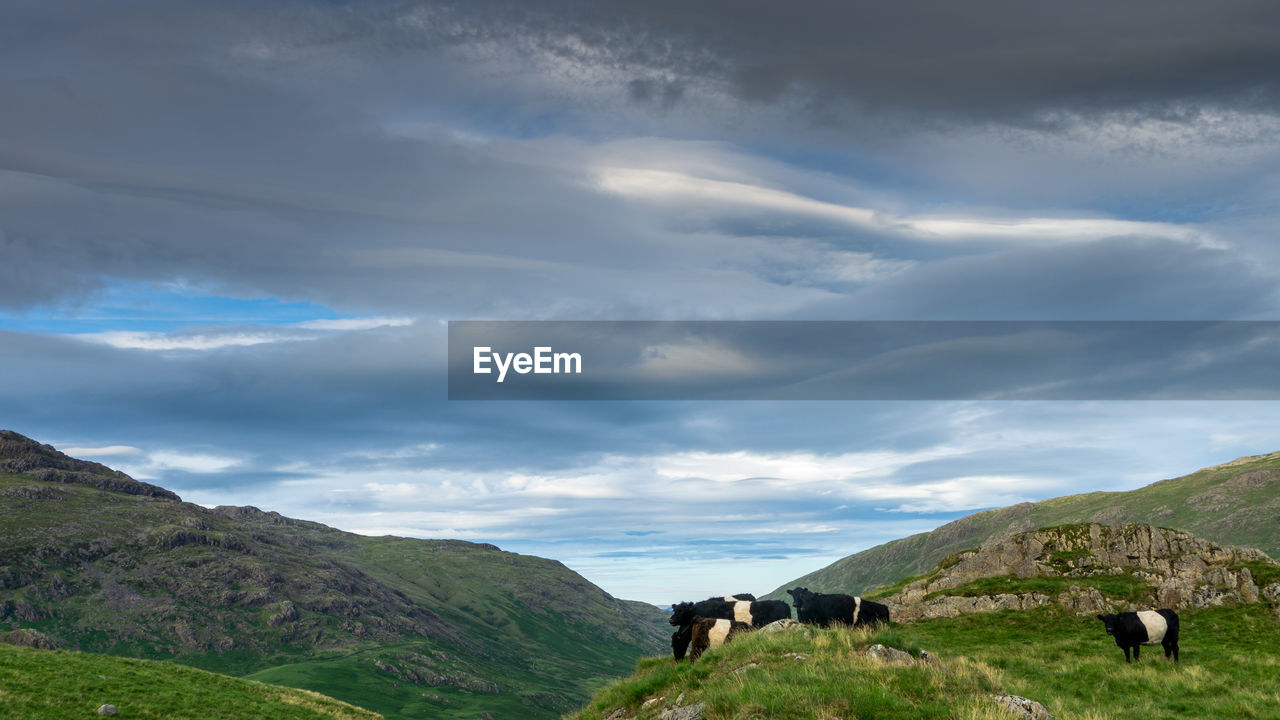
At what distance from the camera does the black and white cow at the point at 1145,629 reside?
36.6 metres

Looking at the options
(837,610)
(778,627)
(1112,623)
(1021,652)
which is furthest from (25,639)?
(1112,623)

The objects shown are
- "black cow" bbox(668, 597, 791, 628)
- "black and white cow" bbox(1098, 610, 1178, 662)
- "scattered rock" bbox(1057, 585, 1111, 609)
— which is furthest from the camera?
"scattered rock" bbox(1057, 585, 1111, 609)

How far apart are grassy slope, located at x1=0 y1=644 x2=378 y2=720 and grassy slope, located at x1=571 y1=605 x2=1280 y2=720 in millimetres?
41155

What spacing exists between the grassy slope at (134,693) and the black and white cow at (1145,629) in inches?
2396

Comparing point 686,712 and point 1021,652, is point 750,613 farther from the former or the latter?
point 686,712

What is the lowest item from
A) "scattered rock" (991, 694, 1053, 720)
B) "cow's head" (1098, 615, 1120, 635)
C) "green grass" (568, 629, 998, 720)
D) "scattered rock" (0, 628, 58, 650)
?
"scattered rock" (0, 628, 58, 650)

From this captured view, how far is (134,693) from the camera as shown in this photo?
179 ft

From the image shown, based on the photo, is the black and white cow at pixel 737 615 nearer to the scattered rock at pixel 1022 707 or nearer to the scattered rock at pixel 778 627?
the scattered rock at pixel 778 627

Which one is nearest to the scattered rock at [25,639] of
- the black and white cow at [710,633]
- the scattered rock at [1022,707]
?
the black and white cow at [710,633]

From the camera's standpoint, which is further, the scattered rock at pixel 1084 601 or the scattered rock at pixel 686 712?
the scattered rock at pixel 1084 601

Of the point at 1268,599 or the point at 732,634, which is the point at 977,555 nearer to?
the point at 1268,599

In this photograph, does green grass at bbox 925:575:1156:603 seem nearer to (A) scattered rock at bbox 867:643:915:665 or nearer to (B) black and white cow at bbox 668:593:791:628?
(B) black and white cow at bbox 668:593:791:628

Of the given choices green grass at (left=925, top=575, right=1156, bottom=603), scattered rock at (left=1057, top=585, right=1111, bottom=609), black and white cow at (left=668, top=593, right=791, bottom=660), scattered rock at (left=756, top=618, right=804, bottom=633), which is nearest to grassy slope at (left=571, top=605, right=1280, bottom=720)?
scattered rock at (left=756, top=618, right=804, bottom=633)

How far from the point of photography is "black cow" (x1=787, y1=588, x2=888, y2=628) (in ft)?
122
